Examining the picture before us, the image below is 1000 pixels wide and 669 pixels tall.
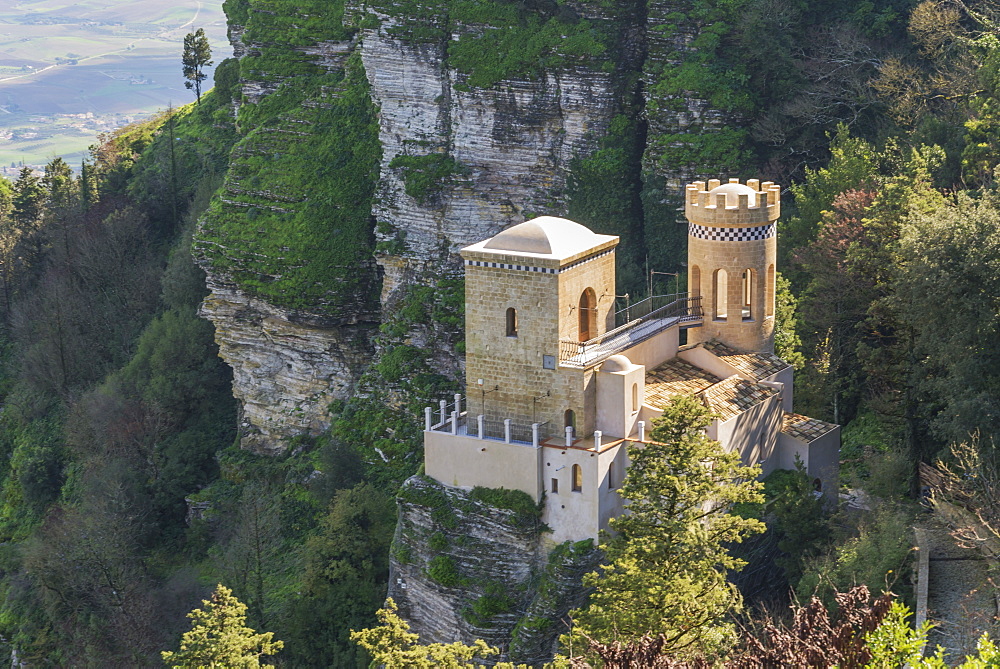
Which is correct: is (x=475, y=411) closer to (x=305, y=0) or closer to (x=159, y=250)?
(x=305, y=0)

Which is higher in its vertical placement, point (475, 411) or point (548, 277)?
point (548, 277)

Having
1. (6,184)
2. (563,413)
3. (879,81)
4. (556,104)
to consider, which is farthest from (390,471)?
(6,184)

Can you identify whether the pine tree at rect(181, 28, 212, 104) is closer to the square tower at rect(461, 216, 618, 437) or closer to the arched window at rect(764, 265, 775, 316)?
the square tower at rect(461, 216, 618, 437)

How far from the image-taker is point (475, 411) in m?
38.6

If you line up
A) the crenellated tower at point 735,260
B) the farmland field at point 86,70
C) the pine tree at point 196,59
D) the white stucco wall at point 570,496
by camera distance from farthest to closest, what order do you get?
the farmland field at point 86,70 → the pine tree at point 196,59 → the crenellated tower at point 735,260 → the white stucco wall at point 570,496

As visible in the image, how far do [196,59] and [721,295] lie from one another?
49.6 metres

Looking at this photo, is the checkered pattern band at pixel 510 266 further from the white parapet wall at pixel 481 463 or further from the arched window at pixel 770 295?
the arched window at pixel 770 295

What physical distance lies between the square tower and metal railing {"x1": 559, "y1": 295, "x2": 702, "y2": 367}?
29 centimetres

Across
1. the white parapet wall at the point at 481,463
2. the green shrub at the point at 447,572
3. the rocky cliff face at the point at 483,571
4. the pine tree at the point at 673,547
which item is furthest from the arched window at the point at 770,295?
the green shrub at the point at 447,572

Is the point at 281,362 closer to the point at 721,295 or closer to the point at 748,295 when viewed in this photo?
the point at 721,295

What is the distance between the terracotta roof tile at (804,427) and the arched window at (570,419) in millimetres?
6793

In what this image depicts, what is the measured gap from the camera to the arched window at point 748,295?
40875 mm

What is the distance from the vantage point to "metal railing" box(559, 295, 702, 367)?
37.4 m

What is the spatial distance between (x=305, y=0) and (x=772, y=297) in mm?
29379
